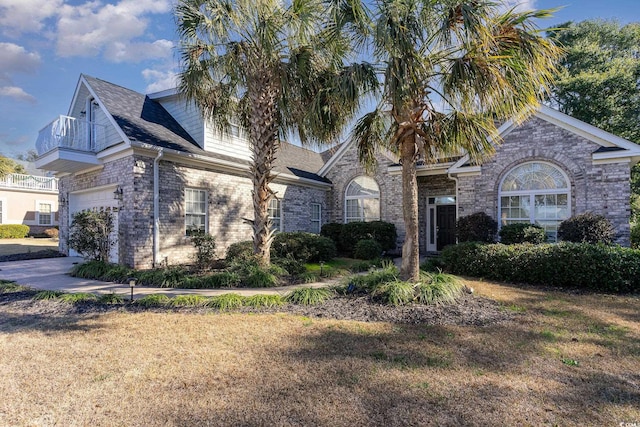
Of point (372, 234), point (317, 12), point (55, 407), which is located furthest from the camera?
point (372, 234)

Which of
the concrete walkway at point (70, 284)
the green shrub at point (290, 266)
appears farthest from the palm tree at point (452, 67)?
the green shrub at point (290, 266)

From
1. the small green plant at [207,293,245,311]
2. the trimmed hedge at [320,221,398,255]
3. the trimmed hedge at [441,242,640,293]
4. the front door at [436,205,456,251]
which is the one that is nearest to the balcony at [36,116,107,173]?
the small green plant at [207,293,245,311]

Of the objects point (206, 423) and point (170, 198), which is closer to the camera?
point (206, 423)

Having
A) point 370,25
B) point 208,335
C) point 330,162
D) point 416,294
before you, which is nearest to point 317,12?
point 370,25

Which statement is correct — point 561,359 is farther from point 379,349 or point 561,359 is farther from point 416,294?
point 416,294

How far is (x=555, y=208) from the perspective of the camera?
11.4 meters

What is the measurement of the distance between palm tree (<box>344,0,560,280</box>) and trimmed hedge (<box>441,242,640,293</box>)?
331 cm

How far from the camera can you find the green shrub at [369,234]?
Answer: 14195mm

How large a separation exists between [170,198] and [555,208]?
13.3m

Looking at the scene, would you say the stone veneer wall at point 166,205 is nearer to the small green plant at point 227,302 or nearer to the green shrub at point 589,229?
the small green plant at point 227,302

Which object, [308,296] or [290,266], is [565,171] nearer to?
[290,266]

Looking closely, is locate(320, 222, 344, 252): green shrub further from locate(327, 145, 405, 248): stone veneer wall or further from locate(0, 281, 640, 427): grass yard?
locate(0, 281, 640, 427): grass yard

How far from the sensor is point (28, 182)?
84.9 ft

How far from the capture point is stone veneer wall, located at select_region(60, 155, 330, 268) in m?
9.84
